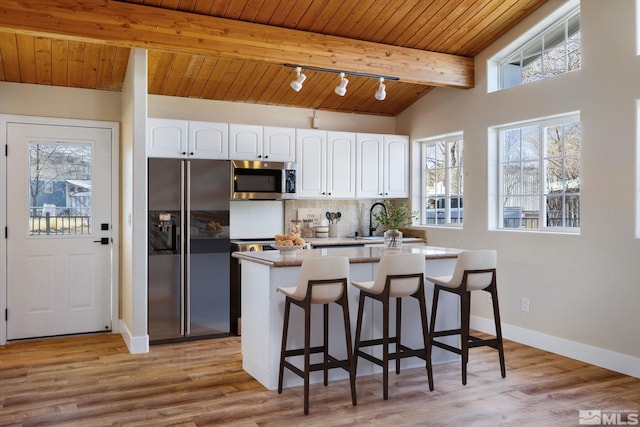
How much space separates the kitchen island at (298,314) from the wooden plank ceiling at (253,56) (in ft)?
6.05

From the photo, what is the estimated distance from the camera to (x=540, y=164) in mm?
4902

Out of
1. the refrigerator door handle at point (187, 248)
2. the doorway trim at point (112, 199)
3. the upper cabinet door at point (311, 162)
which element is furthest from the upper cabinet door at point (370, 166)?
the doorway trim at point (112, 199)

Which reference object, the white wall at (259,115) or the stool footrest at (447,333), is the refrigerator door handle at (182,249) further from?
the stool footrest at (447,333)

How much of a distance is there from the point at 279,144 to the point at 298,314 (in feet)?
8.13

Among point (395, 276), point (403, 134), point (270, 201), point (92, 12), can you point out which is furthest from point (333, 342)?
point (403, 134)

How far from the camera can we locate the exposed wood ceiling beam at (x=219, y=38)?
3.70 meters

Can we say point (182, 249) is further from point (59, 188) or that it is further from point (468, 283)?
point (468, 283)

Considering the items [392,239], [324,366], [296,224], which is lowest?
[324,366]

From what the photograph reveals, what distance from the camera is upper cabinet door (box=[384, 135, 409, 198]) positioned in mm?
6336

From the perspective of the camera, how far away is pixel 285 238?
4285mm

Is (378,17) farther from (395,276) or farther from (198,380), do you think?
(198,380)

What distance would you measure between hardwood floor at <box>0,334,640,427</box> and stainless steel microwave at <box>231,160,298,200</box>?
1698 mm

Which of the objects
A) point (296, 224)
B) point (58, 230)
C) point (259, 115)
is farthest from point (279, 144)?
point (58, 230)

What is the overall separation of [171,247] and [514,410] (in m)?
3.25
